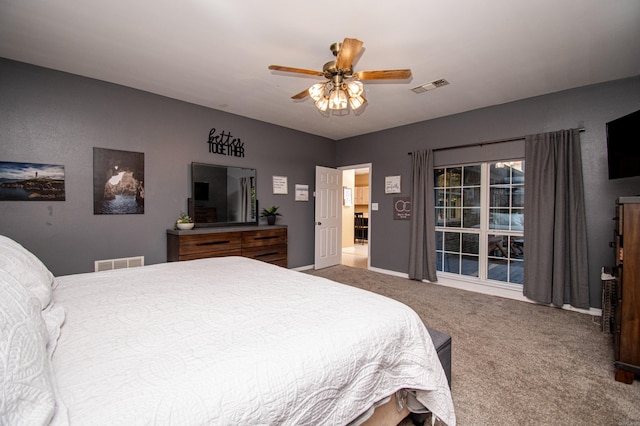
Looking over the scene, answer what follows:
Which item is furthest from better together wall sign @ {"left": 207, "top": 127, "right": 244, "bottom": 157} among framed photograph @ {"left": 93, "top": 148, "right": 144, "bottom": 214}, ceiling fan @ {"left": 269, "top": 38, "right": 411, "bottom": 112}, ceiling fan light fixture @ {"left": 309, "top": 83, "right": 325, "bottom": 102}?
ceiling fan light fixture @ {"left": 309, "top": 83, "right": 325, "bottom": 102}

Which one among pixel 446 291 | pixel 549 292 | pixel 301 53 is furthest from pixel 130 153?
pixel 549 292

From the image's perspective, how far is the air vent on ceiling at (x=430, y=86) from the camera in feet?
10.3

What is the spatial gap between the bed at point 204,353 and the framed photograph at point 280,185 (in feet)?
10.7

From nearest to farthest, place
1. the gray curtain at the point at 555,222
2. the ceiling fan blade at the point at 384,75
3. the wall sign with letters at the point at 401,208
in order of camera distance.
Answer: the ceiling fan blade at the point at 384,75, the gray curtain at the point at 555,222, the wall sign with letters at the point at 401,208

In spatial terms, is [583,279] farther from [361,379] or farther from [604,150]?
[361,379]

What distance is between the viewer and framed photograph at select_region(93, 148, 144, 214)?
319cm

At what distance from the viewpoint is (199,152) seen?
3977 millimetres

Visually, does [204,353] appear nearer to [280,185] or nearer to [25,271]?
[25,271]

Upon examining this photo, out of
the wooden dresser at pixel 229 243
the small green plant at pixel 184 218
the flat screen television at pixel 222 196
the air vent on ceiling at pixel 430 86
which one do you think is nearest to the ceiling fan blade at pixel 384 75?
the air vent on ceiling at pixel 430 86

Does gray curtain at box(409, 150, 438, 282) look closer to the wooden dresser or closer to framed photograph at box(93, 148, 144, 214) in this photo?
the wooden dresser

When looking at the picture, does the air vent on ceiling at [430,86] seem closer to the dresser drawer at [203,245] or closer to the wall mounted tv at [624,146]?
the wall mounted tv at [624,146]

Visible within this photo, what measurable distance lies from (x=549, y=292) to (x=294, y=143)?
4376 mm

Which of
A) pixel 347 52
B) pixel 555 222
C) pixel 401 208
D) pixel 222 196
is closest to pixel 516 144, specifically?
pixel 555 222

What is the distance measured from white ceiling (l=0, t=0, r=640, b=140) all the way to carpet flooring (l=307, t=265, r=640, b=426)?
8.72ft
